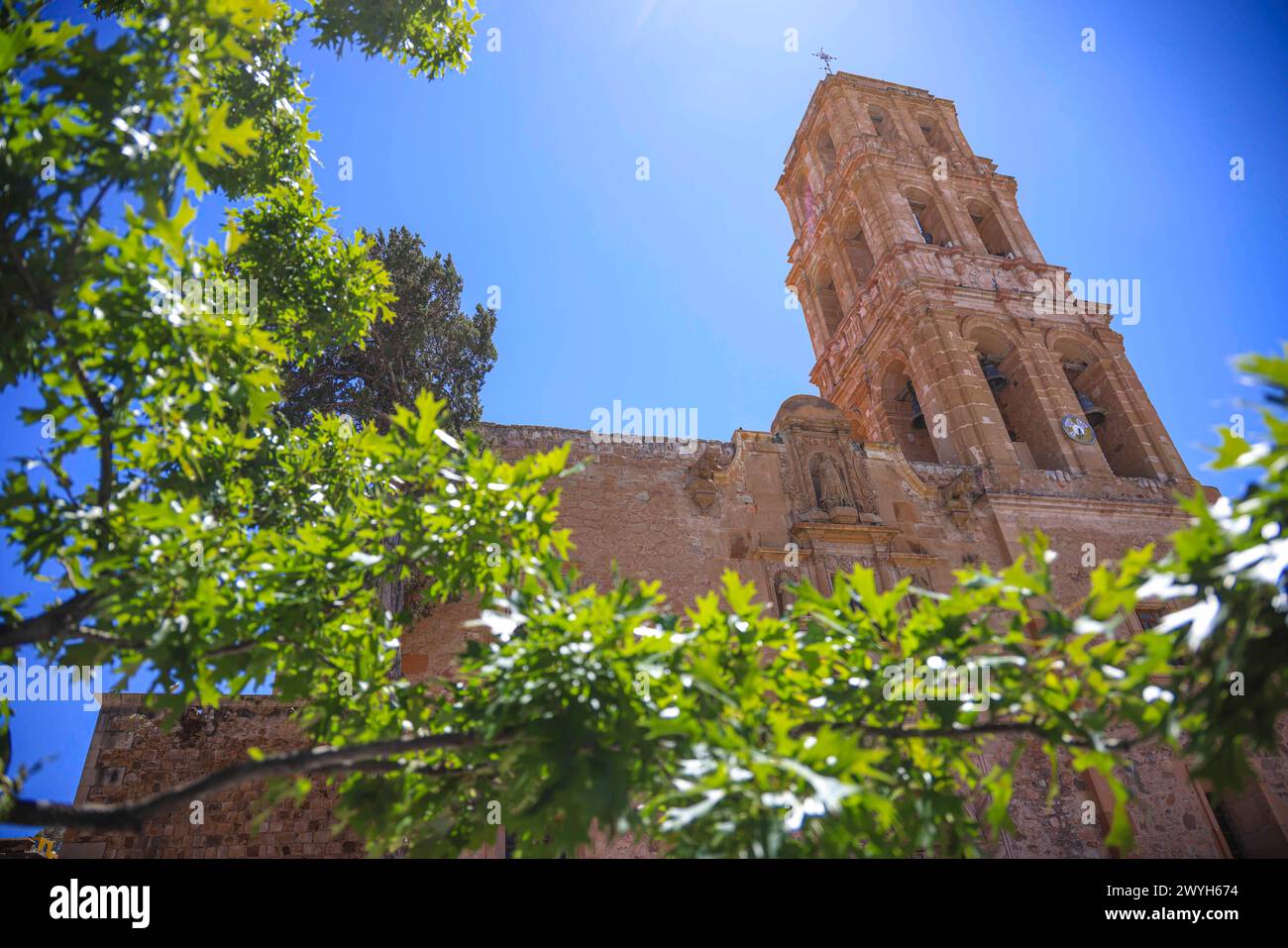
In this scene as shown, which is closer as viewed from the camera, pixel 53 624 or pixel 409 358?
pixel 53 624

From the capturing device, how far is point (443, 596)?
4.88m

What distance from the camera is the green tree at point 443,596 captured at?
305 centimetres

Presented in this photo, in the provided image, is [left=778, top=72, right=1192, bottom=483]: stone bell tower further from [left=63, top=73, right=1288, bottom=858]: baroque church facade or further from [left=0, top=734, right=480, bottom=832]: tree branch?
[left=0, top=734, right=480, bottom=832]: tree branch

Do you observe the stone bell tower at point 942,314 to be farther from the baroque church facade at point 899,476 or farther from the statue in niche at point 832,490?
the statue in niche at point 832,490

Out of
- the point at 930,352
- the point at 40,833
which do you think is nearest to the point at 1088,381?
the point at 930,352

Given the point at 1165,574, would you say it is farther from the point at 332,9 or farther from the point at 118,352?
the point at 332,9

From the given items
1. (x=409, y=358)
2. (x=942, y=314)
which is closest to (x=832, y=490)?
(x=942, y=314)

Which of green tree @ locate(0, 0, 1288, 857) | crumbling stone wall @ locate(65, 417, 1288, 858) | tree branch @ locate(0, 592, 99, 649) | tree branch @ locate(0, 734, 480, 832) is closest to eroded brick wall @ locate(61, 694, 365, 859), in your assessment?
crumbling stone wall @ locate(65, 417, 1288, 858)

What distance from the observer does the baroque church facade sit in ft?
32.0

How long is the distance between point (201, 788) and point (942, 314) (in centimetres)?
1751

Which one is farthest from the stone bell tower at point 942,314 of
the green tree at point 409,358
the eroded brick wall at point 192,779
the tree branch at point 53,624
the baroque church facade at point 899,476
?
the tree branch at point 53,624

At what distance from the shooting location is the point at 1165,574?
9.81 ft

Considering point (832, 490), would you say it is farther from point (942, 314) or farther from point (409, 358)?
point (409, 358)
